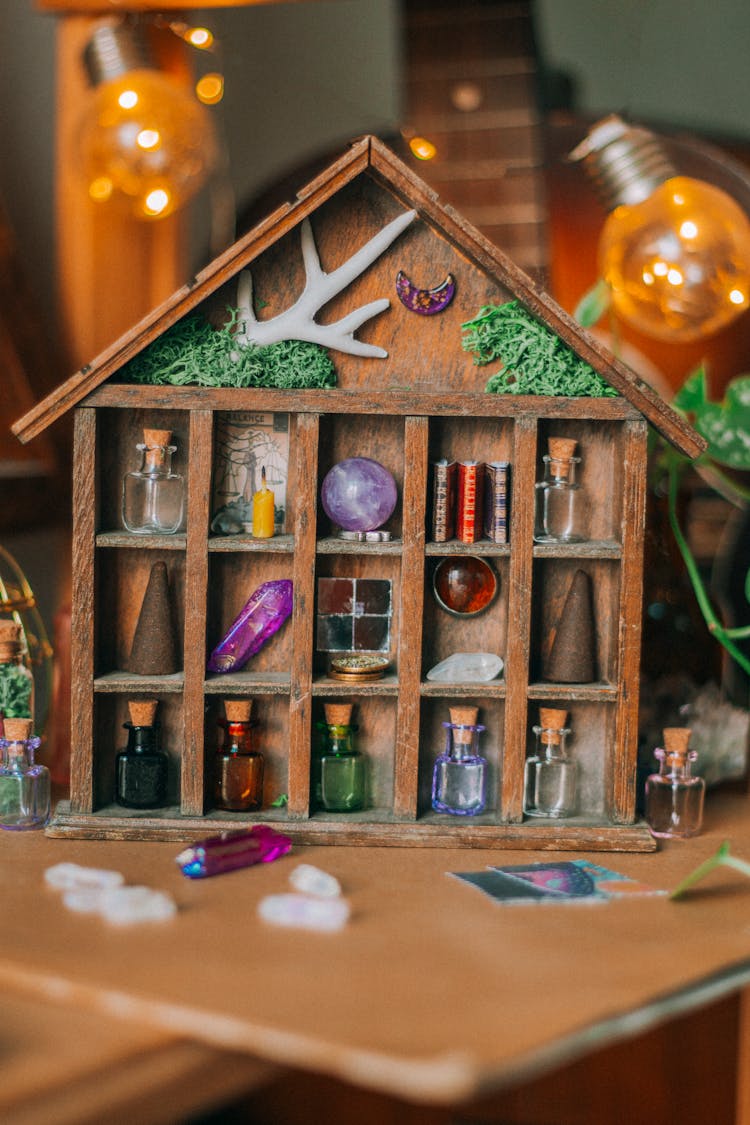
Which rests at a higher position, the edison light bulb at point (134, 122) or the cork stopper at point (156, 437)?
the edison light bulb at point (134, 122)

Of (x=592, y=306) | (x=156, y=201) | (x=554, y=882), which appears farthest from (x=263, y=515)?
(x=156, y=201)

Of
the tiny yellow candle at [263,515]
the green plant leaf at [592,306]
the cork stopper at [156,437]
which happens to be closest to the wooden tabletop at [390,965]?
the tiny yellow candle at [263,515]

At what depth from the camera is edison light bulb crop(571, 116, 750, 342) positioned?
2146mm

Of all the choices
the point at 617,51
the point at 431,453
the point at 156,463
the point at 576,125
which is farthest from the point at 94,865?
the point at 617,51

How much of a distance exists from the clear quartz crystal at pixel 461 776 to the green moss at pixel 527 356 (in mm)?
469

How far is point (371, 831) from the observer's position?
1.75 m

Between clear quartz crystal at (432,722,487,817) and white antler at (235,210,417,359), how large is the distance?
1.81 ft

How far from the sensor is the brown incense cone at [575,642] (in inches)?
70.3

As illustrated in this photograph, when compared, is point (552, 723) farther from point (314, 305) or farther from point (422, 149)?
point (422, 149)

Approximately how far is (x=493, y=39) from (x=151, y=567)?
1.73 metres

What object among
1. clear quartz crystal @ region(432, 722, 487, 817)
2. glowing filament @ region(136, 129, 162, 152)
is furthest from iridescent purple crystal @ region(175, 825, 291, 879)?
glowing filament @ region(136, 129, 162, 152)

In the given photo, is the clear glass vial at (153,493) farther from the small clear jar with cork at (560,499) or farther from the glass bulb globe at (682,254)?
the glass bulb globe at (682,254)

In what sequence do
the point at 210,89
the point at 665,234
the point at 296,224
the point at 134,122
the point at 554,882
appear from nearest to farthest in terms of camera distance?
the point at 554,882
the point at 296,224
the point at 665,234
the point at 134,122
the point at 210,89

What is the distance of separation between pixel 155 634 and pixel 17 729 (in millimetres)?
222
